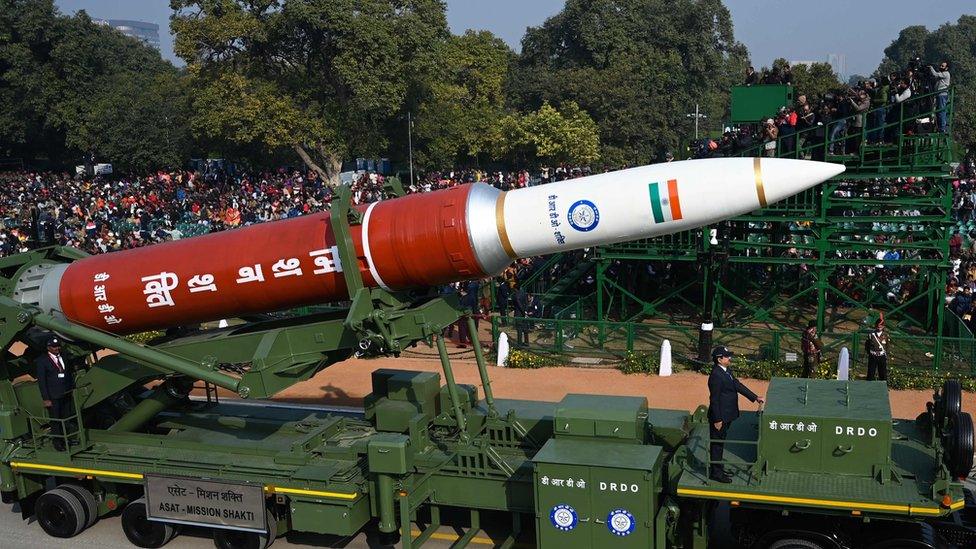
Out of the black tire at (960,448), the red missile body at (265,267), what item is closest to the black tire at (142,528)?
the red missile body at (265,267)

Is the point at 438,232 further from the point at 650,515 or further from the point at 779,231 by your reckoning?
the point at 779,231

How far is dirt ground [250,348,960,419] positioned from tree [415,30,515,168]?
1067 inches

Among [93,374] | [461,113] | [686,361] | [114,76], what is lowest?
[686,361]

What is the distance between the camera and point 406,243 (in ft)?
33.2

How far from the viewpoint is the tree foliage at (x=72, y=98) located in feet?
177

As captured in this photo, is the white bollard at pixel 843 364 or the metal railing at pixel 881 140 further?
the metal railing at pixel 881 140

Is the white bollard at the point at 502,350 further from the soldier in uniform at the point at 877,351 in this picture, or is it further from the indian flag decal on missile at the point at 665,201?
the indian flag decal on missile at the point at 665,201

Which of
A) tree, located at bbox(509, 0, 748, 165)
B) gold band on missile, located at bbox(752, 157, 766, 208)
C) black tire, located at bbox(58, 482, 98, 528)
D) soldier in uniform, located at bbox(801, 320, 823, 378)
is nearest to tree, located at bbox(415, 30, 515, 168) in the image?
Answer: tree, located at bbox(509, 0, 748, 165)

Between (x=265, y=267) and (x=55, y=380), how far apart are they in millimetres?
3136

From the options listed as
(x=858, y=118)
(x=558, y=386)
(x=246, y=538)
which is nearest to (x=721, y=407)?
(x=246, y=538)

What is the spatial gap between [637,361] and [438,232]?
9256 mm

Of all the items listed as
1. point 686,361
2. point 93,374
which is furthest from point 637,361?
point 93,374

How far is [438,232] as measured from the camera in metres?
10.0

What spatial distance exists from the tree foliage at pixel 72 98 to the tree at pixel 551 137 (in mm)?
19847
